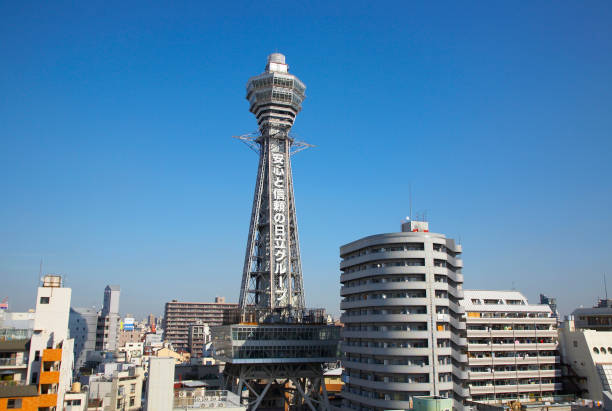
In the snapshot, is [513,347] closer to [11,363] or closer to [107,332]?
[11,363]

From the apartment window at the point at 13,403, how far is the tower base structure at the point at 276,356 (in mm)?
44100

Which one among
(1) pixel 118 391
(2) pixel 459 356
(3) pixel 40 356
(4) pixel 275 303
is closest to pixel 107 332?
(4) pixel 275 303

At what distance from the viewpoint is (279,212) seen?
118250 mm

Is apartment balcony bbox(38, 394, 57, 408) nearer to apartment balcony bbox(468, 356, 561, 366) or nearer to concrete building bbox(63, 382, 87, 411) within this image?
concrete building bbox(63, 382, 87, 411)

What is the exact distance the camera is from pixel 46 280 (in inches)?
2665

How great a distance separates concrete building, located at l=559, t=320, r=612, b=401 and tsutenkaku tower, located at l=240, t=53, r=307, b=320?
2166 inches

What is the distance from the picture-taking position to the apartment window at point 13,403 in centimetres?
5203

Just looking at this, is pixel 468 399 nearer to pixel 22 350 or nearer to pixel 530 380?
pixel 530 380

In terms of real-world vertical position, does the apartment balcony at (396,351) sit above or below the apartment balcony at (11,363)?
above

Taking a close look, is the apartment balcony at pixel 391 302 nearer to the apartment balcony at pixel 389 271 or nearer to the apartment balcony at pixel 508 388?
the apartment balcony at pixel 389 271

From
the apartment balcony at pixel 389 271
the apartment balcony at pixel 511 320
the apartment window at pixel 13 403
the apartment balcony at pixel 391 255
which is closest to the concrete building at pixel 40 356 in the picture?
the apartment window at pixel 13 403

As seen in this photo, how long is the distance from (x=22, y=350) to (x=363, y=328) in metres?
48.6

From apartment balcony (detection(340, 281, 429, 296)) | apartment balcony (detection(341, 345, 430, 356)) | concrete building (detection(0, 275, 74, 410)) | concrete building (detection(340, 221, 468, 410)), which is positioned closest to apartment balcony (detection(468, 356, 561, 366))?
concrete building (detection(340, 221, 468, 410))

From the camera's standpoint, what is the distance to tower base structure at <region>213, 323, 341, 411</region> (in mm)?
94438
